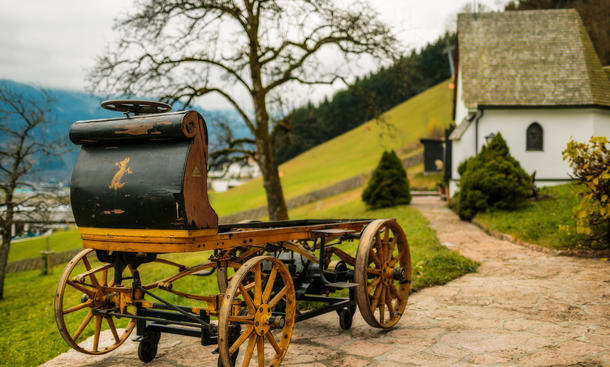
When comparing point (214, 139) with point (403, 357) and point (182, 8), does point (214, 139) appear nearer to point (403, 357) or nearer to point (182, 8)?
point (182, 8)

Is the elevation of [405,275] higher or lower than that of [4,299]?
higher

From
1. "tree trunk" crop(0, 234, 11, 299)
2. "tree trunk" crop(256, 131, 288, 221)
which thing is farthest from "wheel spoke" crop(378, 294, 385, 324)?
"tree trunk" crop(0, 234, 11, 299)

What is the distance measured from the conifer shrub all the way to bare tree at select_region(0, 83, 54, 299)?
12601 millimetres

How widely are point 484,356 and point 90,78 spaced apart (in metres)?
13.4

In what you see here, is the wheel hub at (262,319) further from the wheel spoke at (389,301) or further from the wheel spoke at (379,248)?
the wheel spoke at (389,301)

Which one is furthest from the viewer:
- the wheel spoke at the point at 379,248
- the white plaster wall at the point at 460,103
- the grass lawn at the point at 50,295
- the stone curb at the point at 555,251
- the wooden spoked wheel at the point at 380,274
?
the white plaster wall at the point at 460,103

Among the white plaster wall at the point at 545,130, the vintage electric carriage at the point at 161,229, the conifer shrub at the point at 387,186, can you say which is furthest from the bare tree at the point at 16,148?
the white plaster wall at the point at 545,130

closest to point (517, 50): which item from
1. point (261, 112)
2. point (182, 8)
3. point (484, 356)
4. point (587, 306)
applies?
point (261, 112)

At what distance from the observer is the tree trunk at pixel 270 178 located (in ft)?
54.6

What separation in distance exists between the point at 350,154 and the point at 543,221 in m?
51.7

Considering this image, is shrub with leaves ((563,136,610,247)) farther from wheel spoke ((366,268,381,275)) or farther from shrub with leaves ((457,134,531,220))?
shrub with leaves ((457,134,531,220))

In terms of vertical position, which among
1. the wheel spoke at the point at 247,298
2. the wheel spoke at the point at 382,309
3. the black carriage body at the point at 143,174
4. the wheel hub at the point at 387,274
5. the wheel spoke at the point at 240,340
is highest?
the black carriage body at the point at 143,174

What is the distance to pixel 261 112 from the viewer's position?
54.5ft

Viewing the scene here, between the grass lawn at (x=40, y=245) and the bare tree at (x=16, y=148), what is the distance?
20.4 metres
